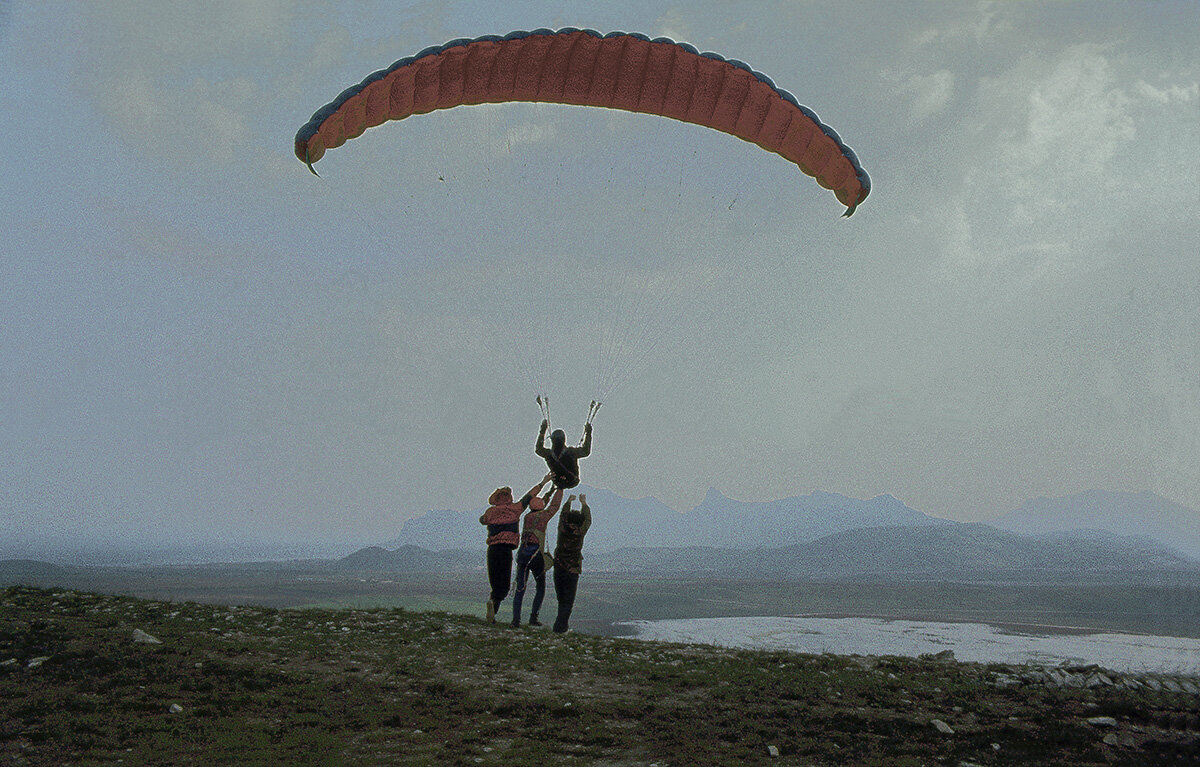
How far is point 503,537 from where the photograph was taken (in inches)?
464

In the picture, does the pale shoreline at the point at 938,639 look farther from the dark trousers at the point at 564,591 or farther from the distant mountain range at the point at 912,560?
the distant mountain range at the point at 912,560

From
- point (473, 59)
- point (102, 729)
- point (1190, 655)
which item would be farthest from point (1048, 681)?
point (1190, 655)

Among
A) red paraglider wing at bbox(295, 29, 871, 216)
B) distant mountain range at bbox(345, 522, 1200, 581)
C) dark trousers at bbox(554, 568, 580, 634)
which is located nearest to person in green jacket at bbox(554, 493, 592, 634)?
dark trousers at bbox(554, 568, 580, 634)

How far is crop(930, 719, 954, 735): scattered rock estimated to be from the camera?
21.4 ft

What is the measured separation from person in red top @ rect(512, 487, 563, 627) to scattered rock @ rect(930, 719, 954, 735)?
6500 millimetres

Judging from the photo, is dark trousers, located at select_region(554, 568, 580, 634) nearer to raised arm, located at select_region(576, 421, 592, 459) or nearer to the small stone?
raised arm, located at select_region(576, 421, 592, 459)

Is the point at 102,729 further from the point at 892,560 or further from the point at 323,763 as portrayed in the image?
the point at 892,560

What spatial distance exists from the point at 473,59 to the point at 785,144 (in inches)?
215

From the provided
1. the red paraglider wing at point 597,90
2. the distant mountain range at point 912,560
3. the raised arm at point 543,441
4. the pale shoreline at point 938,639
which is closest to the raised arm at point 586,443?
the raised arm at point 543,441

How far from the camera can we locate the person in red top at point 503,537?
11719 mm

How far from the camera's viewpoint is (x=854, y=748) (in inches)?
236

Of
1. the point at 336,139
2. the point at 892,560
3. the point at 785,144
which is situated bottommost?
the point at 892,560

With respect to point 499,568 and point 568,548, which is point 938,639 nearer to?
point 568,548

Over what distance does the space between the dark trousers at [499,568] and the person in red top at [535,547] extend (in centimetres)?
24
